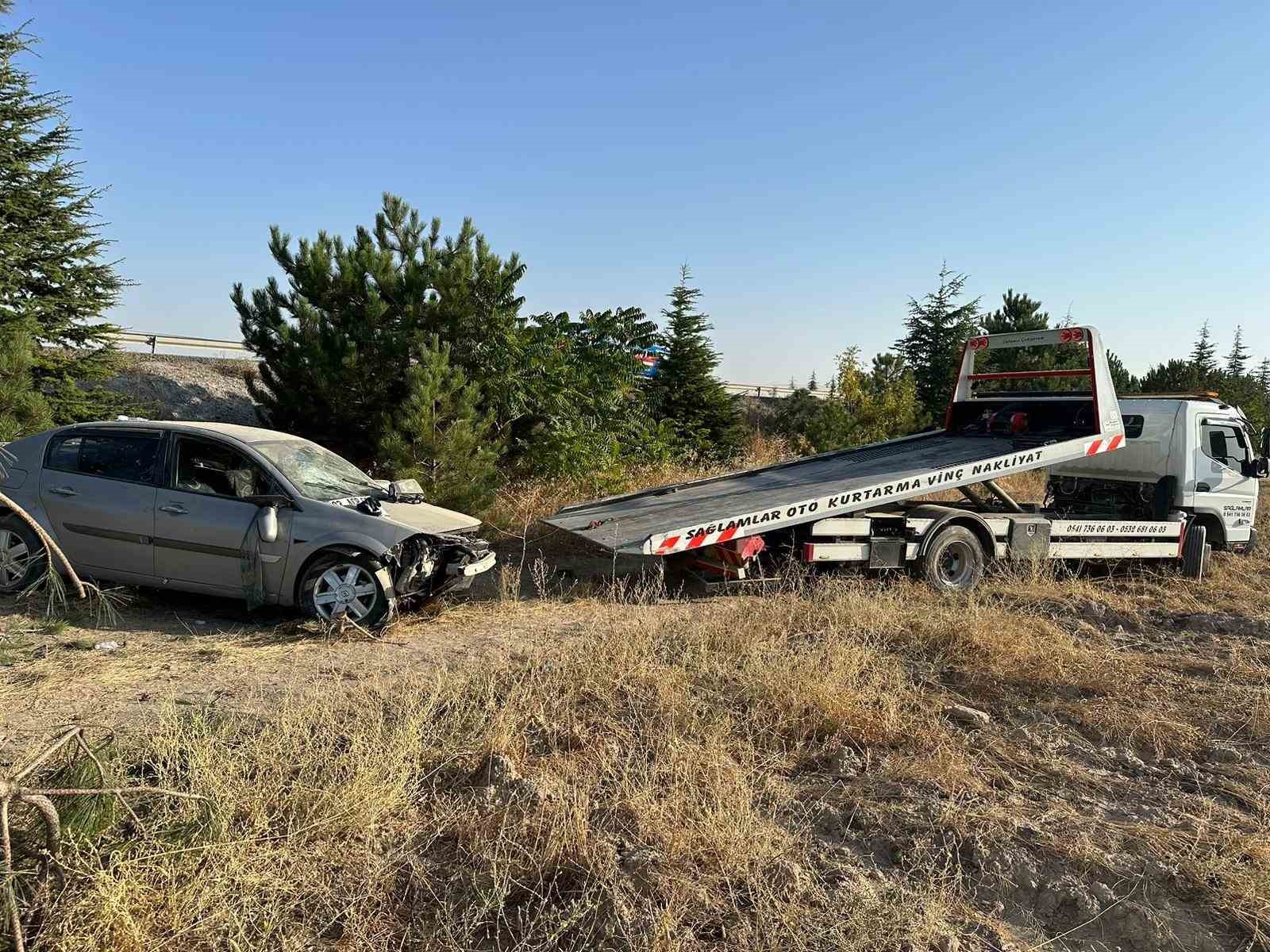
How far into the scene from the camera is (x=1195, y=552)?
31.6 feet

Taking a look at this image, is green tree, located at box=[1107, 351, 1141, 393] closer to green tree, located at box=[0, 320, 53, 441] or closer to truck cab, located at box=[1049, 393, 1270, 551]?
truck cab, located at box=[1049, 393, 1270, 551]

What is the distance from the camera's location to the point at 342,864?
10.1 feet

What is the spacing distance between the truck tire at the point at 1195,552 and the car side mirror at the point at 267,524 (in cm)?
998

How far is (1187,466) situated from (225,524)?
34.6 feet

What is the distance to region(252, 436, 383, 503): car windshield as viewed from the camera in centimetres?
662

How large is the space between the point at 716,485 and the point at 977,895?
6.40 meters

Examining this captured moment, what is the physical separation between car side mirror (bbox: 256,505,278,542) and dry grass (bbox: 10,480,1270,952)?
6.43 ft

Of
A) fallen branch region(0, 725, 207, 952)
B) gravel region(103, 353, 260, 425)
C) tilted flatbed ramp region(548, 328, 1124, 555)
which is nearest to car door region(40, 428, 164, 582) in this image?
tilted flatbed ramp region(548, 328, 1124, 555)

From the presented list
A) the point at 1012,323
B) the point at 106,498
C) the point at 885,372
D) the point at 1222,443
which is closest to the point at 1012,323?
the point at 1012,323

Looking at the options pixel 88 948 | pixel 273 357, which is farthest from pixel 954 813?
pixel 273 357

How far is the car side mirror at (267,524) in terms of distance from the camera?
20.3ft

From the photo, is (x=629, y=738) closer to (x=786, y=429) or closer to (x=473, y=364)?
(x=473, y=364)

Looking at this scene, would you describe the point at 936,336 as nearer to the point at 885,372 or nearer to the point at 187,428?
the point at 885,372

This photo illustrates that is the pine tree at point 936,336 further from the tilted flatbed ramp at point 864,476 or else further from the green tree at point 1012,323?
the tilted flatbed ramp at point 864,476
